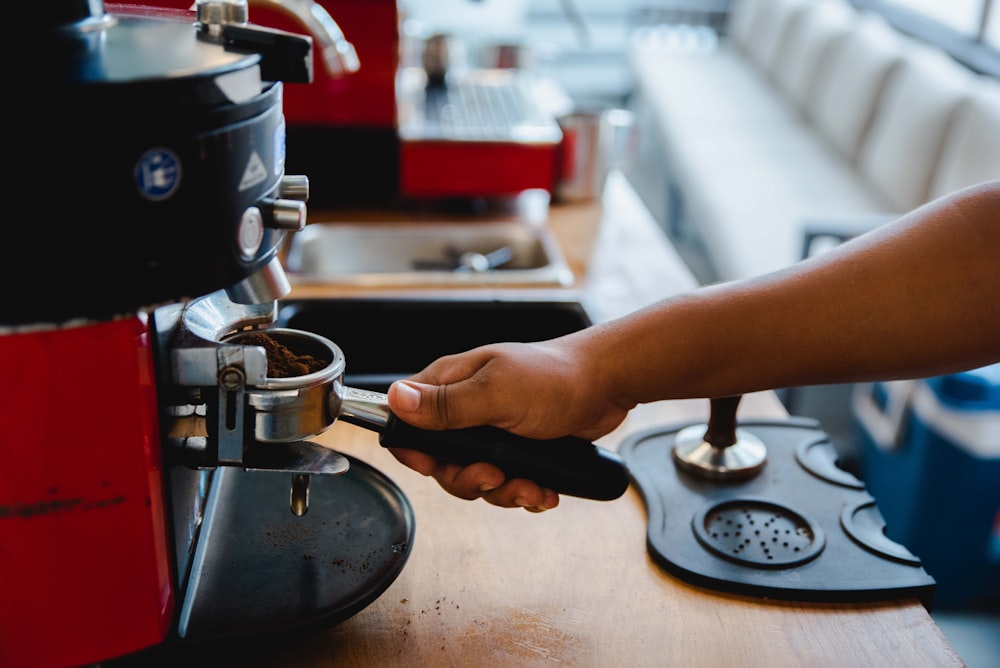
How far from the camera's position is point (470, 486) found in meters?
0.83

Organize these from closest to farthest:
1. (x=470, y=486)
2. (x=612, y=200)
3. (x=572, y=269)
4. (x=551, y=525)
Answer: (x=470, y=486), (x=551, y=525), (x=572, y=269), (x=612, y=200)

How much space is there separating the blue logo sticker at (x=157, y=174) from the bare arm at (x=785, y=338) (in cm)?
35

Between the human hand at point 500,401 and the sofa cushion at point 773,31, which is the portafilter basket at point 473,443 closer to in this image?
the human hand at point 500,401

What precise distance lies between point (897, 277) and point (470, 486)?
0.45 m

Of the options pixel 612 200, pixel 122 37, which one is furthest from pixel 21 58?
pixel 612 200

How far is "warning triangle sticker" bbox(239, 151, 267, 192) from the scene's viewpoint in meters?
0.61

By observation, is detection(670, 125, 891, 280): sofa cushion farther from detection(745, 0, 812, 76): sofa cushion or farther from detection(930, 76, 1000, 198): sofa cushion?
detection(745, 0, 812, 76): sofa cushion

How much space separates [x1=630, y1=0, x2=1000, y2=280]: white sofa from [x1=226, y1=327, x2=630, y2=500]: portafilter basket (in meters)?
1.85

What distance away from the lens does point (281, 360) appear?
0.75 m

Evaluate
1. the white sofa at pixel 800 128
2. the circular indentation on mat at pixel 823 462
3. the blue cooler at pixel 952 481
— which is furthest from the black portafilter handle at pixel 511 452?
the white sofa at pixel 800 128

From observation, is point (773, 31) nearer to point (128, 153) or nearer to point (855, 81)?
point (855, 81)

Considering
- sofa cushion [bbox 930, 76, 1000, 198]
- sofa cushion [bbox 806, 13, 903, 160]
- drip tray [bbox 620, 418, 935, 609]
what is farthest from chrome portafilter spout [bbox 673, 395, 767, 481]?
sofa cushion [bbox 806, 13, 903, 160]

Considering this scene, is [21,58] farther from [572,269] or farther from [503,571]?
[572,269]

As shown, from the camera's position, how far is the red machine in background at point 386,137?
6.03 feet
